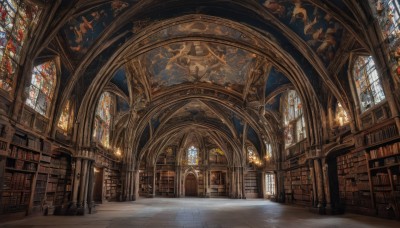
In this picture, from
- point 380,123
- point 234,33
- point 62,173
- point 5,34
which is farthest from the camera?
point 234,33

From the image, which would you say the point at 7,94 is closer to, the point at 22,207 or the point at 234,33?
the point at 22,207

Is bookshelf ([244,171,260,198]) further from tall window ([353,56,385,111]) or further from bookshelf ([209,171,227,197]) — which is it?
tall window ([353,56,385,111])

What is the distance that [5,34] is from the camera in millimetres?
8516

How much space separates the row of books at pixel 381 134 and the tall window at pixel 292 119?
7.18m

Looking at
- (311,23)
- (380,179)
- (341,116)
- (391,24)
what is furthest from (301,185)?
(391,24)

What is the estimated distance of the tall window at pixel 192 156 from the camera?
33891 mm

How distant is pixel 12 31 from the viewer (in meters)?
8.81

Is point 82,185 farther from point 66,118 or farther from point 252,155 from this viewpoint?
point 252,155

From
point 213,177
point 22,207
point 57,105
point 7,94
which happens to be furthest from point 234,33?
point 213,177

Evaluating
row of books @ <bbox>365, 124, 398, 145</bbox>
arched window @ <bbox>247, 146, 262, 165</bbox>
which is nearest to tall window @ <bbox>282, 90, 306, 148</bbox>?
row of books @ <bbox>365, 124, 398, 145</bbox>

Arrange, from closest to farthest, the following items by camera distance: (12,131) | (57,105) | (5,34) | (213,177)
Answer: (5,34), (12,131), (57,105), (213,177)

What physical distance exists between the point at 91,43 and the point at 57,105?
10.6 feet

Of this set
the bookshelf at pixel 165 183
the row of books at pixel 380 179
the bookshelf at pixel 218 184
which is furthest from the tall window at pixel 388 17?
the bookshelf at pixel 165 183

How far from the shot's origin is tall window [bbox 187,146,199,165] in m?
33.9
